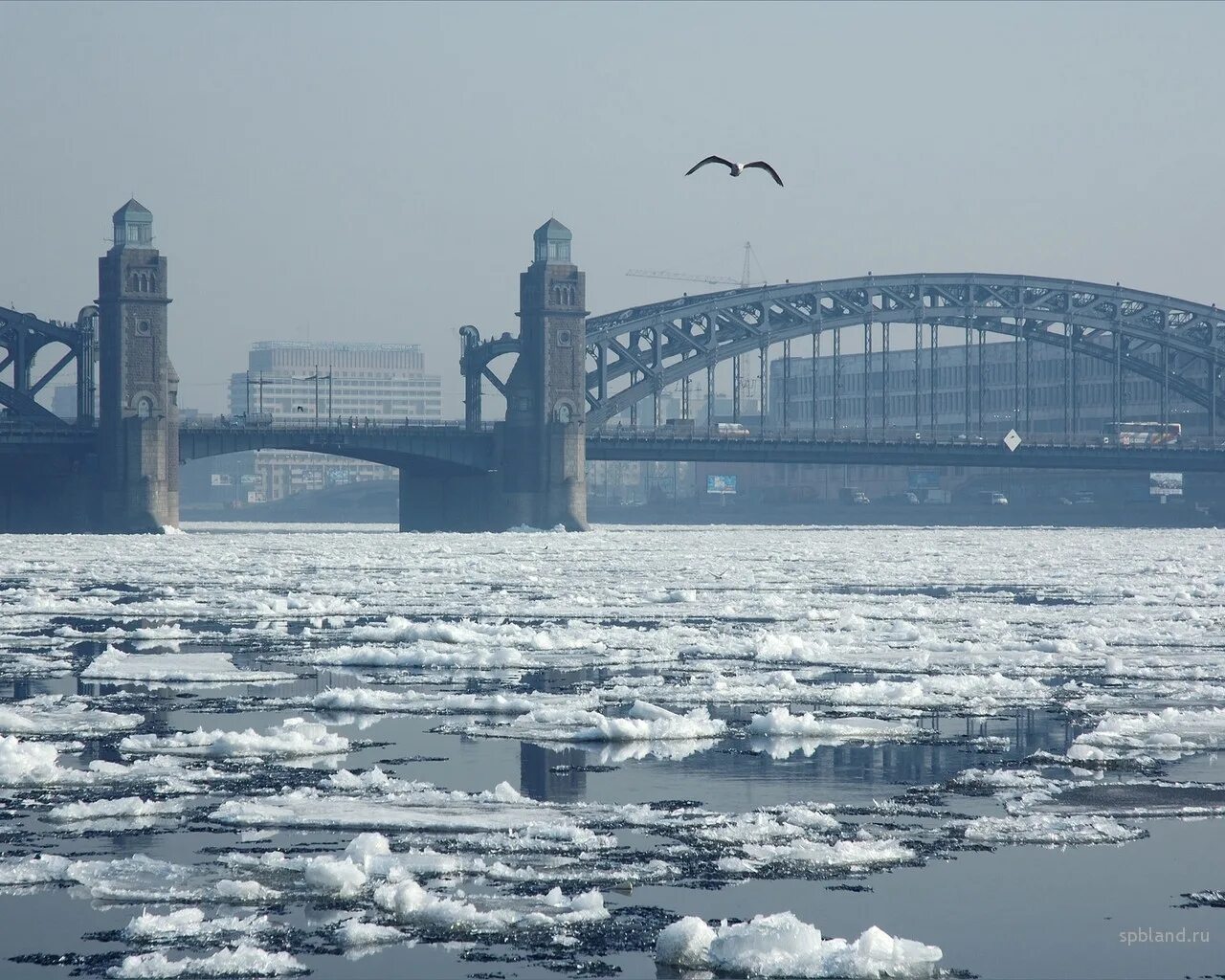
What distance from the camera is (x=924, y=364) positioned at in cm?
18650

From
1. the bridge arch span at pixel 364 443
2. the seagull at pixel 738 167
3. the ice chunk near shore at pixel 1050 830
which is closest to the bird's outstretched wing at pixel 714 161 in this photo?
the seagull at pixel 738 167

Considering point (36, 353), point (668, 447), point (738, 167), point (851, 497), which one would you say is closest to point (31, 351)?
point (36, 353)

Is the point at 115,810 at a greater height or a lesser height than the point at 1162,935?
greater

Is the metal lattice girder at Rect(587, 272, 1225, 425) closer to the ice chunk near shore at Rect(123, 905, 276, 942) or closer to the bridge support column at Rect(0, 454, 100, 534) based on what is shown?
the bridge support column at Rect(0, 454, 100, 534)

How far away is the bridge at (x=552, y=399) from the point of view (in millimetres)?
110188

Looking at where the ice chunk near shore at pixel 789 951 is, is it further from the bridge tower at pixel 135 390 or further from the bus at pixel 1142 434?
the bus at pixel 1142 434

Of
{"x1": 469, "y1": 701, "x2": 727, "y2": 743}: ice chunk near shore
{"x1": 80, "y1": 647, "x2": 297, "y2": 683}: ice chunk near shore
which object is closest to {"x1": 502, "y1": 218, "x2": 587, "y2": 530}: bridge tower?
{"x1": 80, "y1": 647, "x2": 297, "y2": 683}: ice chunk near shore

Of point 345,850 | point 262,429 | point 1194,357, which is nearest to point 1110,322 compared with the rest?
point 1194,357

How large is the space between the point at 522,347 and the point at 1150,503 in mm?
52495

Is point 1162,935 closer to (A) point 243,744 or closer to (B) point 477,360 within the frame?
(A) point 243,744

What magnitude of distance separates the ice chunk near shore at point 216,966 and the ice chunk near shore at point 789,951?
1887mm

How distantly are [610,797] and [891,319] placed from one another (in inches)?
4905

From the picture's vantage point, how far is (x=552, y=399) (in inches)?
4754

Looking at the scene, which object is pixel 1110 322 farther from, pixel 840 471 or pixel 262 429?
pixel 262 429
